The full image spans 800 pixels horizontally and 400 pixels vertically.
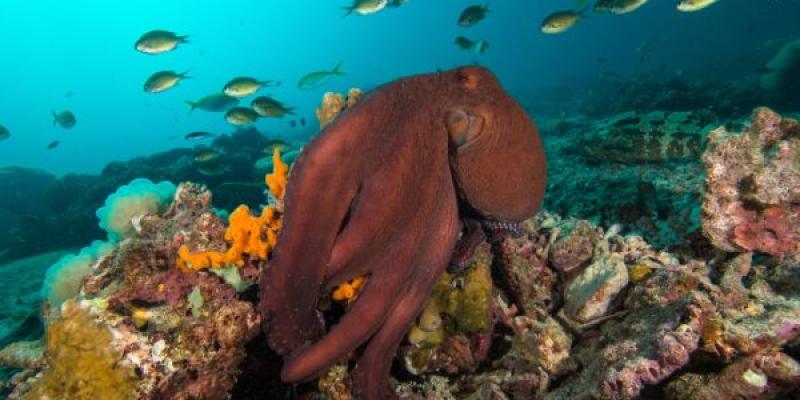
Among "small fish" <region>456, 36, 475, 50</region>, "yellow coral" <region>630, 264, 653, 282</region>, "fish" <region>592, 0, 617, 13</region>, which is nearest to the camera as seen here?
"yellow coral" <region>630, 264, 653, 282</region>

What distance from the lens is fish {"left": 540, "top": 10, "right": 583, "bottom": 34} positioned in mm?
10195

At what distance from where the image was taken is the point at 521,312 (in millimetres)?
3260

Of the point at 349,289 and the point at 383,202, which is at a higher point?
the point at 383,202

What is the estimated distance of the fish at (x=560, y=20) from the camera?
33.4 feet

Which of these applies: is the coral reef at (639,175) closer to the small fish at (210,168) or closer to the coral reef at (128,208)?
the coral reef at (128,208)

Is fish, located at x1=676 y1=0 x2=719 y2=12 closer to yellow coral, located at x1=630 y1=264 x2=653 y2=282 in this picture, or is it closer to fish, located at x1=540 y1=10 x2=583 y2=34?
fish, located at x1=540 y1=10 x2=583 y2=34

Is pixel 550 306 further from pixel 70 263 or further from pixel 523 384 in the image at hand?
pixel 70 263

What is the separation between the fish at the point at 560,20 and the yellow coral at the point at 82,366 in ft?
35.3

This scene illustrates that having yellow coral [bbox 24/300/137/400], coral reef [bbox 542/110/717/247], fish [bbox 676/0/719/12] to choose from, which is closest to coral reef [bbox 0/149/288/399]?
yellow coral [bbox 24/300/137/400]

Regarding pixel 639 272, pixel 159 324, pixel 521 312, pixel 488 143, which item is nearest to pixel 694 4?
pixel 639 272

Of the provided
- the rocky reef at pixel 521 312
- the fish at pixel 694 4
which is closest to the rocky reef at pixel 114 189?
the rocky reef at pixel 521 312

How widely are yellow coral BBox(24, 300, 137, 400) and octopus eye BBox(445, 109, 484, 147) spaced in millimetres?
2044

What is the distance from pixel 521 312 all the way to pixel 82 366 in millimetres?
2751

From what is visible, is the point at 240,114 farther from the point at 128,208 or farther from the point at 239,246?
the point at 239,246
